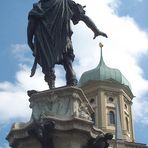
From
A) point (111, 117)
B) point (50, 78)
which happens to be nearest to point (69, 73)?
point (50, 78)

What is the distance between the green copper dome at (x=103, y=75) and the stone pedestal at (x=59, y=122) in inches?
2496

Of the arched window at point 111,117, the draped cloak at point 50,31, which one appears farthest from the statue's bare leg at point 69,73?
the arched window at point 111,117

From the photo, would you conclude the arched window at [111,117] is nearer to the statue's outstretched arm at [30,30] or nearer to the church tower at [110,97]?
the church tower at [110,97]

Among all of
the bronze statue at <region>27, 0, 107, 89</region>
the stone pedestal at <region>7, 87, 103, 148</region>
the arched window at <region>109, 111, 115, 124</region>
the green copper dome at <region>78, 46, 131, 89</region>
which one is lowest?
the stone pedestal at <region>7, 87, 103, 148</region>

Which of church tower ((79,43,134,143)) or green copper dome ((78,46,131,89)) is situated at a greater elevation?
green copper dome ((78,46,131,89))

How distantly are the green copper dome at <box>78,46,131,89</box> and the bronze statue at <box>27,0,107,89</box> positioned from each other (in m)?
62.3

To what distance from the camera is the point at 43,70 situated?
9.40 meters

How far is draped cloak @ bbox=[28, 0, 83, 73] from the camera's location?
931 cm

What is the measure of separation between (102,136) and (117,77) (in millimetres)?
66268

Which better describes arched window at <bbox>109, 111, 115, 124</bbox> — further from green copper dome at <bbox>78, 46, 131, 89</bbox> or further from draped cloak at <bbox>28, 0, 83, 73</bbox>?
draped cloak at <bbox>28, 0, 83, 73</bbox>

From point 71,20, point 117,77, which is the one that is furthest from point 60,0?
point 117,77

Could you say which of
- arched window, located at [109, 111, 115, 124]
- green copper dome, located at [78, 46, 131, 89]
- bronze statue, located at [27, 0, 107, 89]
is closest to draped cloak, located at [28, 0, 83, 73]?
bronze statue, located at [27, 0, 107, 89]

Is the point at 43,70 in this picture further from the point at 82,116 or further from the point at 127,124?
the point at 127,124

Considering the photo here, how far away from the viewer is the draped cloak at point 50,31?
30.6 ft
